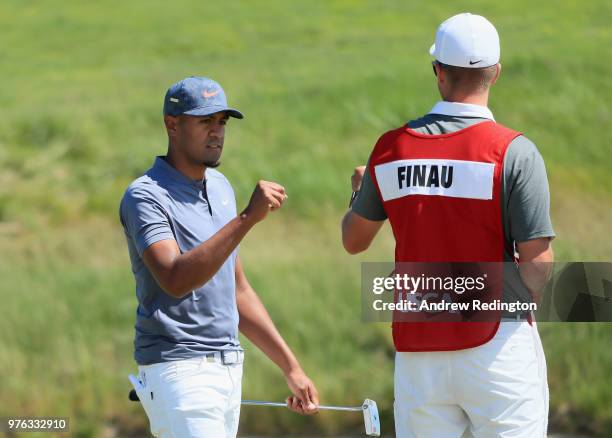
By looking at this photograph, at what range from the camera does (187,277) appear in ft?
12.5

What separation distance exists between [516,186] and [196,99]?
119cm

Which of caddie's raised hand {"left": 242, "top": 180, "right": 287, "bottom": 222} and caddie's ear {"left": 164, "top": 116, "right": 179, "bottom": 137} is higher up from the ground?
caddie's ear {"left": 164, "top": 116, "right": 179, "bottom": 137}

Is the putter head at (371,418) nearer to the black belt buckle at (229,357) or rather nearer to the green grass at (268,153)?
the black belt buckle at (229,357)

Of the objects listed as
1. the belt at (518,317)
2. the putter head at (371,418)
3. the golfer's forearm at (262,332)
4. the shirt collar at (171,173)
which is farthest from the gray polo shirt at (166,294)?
the belt at (518,317)

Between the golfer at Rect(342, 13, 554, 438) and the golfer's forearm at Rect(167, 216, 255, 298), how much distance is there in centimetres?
43

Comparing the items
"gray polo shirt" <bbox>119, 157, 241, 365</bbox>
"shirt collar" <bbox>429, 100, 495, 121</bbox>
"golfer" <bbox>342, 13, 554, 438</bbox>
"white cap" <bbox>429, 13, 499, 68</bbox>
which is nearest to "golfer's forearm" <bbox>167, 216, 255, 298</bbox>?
"gray polo shirt" <bbox>119, 157, 241, 365</bbox>

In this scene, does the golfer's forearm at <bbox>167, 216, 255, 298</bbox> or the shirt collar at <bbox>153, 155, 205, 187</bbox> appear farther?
the shirt collar at <bbox>153, 155, 205, 187</bbox>

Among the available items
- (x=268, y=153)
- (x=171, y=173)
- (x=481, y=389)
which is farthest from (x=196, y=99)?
(x=268, y=153)

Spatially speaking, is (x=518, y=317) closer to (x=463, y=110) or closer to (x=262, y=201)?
(x=463, y=110)

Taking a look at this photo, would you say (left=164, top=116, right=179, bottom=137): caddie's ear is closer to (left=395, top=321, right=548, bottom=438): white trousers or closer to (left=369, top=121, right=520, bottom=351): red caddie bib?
(left=369, top=121, right=520, bottom=351): red caddie bib

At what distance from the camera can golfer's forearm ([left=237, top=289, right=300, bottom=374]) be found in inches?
176

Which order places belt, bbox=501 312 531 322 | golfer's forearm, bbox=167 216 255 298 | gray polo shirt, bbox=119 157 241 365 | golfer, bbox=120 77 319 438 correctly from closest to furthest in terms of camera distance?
belt, bbox=501 312 531 322, golfer's forearm, bbox=167 216 255 298, golfer, bbox=120 77 319 438, gray polo shirt, bbox=119 157 241 365

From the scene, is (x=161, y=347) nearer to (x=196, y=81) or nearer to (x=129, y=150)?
(x=196, y=81)

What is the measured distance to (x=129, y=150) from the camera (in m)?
13.3
